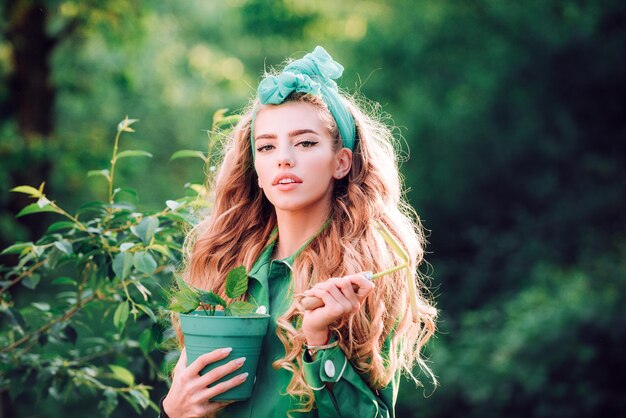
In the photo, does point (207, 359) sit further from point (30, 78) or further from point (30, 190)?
point (30, 78)

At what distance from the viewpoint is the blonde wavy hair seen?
2.03 metres

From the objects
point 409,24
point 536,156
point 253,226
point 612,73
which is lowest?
point 253,226

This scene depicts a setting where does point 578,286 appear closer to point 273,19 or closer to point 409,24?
point 409,24

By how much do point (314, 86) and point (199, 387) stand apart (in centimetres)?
83

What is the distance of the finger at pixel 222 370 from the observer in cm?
193

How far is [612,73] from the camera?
30.4ft

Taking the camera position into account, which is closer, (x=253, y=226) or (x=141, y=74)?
(x=253, y=226)

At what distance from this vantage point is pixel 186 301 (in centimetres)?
199

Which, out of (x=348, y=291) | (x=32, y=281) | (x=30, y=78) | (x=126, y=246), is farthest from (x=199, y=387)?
(x=30, y=78)

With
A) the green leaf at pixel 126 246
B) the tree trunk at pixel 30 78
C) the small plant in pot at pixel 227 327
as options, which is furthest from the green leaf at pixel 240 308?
the tree trunk at pixel 30 78

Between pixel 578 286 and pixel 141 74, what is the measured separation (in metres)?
6.01

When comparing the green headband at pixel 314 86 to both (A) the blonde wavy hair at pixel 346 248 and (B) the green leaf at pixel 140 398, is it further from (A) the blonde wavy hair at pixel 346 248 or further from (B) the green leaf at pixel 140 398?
(B) the green leaf at pixel 140 398

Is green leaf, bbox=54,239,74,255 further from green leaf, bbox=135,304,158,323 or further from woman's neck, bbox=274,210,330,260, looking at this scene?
woman's neck, bbox=274,210,330,260

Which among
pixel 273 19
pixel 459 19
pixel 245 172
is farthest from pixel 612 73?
pixel 245 172
